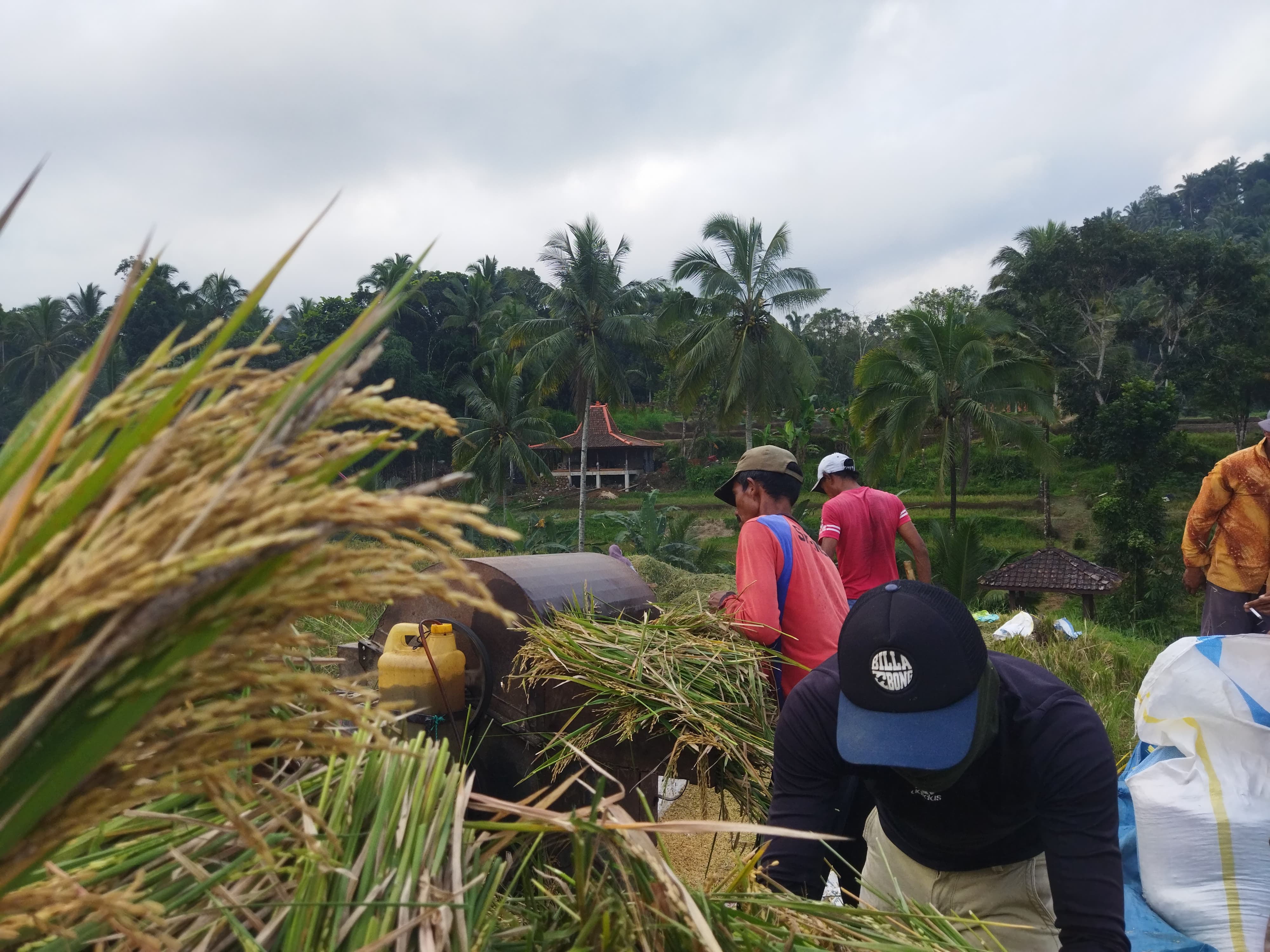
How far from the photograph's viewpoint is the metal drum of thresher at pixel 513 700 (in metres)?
2.80

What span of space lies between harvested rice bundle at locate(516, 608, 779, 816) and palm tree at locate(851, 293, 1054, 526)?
741 inches

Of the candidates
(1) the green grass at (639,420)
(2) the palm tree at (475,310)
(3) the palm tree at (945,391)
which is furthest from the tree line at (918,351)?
(1) the green grass at (639,420)

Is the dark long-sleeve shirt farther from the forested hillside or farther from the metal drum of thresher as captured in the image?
the forested hillside

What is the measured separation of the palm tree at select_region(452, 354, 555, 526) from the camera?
31.1 m

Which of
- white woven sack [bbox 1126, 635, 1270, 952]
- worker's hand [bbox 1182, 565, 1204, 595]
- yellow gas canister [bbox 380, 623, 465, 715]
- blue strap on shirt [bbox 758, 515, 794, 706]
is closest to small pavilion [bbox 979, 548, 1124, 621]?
worker's hand [bbox 1182, 565, 1204, 595]

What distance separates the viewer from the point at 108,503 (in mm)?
673

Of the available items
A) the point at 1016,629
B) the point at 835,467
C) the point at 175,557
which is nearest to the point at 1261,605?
the point at 835,467

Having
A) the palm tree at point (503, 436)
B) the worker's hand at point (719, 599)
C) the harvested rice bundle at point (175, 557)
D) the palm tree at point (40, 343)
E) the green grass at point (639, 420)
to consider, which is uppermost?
the palm tree at point (40, 343)

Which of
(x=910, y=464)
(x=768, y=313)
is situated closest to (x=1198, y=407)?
(x=910, y=464)

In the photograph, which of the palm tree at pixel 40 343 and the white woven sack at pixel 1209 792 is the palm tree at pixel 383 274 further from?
the white woven sack at pixel 1209 792

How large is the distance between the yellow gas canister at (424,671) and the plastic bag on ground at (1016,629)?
20.6 feet

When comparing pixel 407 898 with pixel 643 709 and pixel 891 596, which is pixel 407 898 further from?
pixel 643 709

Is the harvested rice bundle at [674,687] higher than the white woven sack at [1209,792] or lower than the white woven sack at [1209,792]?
higher

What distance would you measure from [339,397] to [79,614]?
0.27 m
